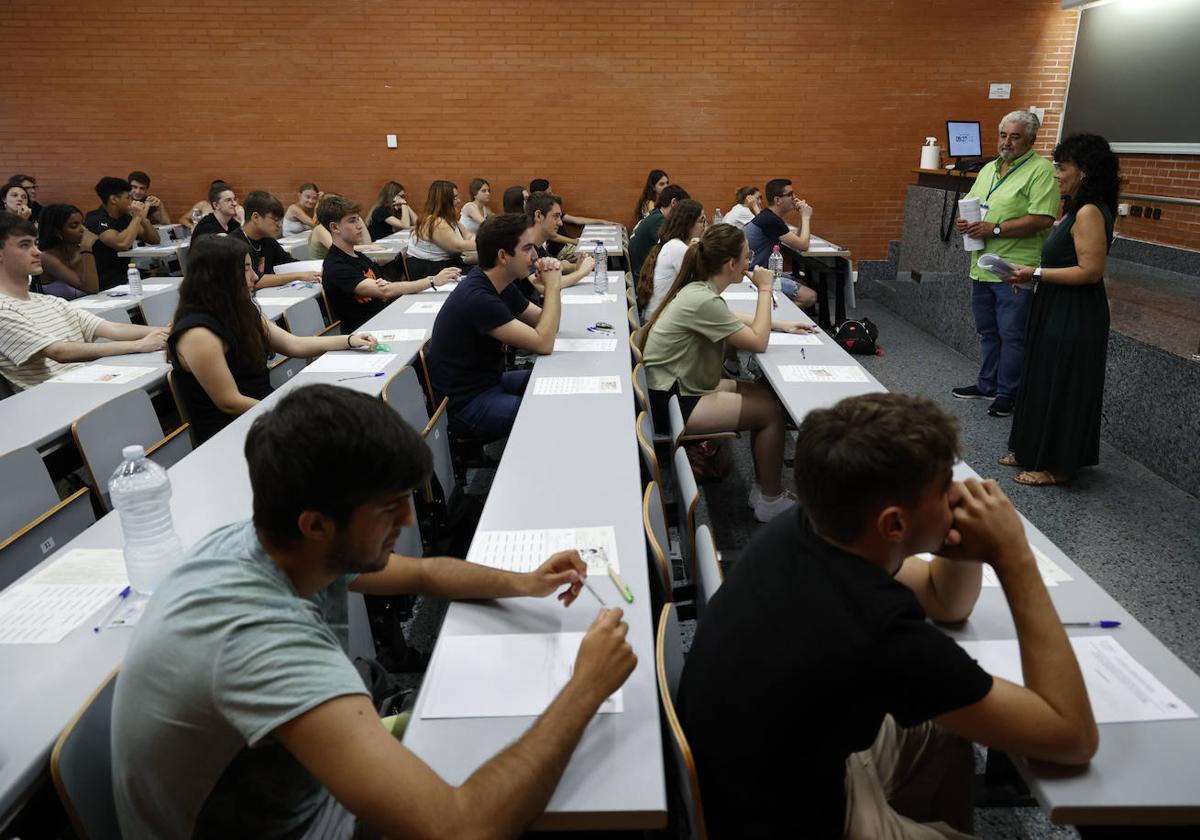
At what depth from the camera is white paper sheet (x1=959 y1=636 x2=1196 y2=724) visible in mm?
1240

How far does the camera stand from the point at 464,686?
4.31 feet

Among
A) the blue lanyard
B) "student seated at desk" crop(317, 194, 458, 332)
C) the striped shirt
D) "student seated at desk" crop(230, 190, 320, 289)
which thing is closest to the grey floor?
the blue lanyard

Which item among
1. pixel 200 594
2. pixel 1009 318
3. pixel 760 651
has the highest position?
pixel 200 594

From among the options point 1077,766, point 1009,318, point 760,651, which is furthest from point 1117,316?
point 760,651

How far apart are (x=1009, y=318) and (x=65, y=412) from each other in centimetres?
489

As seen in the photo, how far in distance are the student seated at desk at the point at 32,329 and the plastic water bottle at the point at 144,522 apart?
1.74 m

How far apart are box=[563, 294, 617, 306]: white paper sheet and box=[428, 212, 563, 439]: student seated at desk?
1179mm

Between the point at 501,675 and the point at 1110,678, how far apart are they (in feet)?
3.58

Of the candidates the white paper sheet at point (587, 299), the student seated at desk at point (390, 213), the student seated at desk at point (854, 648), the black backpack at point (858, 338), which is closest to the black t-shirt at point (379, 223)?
the student seated at desk at point (390, 213)

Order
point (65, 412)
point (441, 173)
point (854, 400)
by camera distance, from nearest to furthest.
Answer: point (854, 400) < point (65, 412) < point (441, 173)

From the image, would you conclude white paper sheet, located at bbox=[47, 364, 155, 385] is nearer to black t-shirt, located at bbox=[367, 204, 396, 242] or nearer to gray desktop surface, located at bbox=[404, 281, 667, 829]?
gray desktop surface, located at bbox=[404, 281, 667, 829]

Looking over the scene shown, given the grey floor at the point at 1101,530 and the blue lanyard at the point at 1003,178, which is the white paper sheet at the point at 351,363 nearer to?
the grey floor at the point at 1101,530

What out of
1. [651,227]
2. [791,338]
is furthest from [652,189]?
[791,338]

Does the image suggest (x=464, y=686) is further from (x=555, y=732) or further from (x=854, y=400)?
(x=854, y=400)
